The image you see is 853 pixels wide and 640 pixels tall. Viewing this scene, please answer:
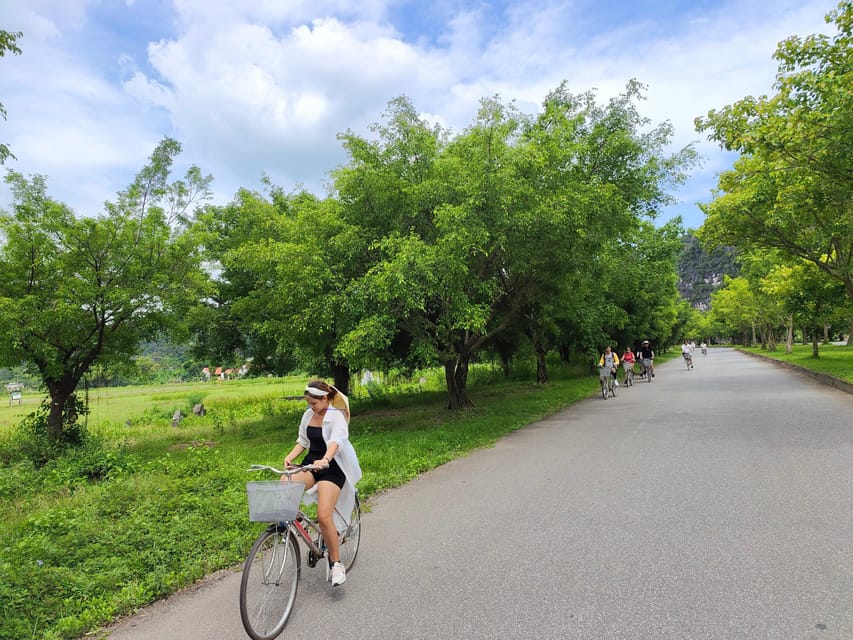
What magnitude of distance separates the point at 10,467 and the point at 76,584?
8.05 metres

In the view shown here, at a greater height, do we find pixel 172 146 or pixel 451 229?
pixel 172 146

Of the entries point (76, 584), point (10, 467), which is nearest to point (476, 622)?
point (76, 584)

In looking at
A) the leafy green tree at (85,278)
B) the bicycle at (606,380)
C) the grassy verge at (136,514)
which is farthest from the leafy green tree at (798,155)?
the leafy green tree at (85,278)

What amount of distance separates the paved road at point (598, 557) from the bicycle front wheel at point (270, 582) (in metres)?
0.14

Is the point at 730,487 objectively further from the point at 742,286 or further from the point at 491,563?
the point at 742,286

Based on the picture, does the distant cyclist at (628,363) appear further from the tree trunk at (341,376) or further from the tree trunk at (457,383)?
the tree trunk at (341,376)

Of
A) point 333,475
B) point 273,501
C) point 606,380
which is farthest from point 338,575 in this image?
point 606,380

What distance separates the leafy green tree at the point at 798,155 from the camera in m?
9.85

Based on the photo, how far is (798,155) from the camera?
11617 mm

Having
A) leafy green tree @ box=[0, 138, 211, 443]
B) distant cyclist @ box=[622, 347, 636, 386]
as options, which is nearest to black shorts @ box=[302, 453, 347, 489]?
leafy green tree @ box=[0, 138, 211, 443]

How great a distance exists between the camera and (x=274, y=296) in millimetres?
12445

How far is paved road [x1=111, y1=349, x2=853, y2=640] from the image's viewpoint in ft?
10.6

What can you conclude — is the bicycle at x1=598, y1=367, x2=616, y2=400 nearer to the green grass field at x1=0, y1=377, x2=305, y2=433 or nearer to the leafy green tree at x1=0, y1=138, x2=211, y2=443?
the leafy green tree at x1=0, y1=138, x2=211, y2=443

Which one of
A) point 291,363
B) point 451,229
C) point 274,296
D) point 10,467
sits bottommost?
point 10,467
